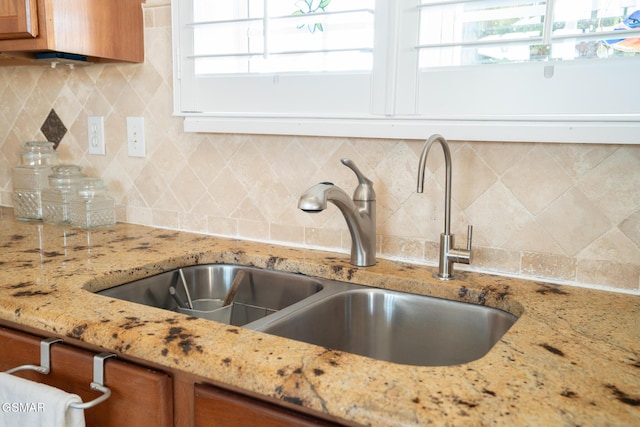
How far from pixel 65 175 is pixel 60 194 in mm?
73

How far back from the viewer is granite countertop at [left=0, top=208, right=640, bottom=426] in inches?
26.9

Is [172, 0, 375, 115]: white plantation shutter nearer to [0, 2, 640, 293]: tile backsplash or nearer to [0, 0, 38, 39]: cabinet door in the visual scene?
[0, 2, 640, 293]: tile backsplash

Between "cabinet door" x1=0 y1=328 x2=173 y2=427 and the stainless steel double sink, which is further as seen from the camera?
the stainless steel double sink

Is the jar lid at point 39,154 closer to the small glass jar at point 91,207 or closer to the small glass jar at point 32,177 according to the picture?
the small glass jar at point 32,177

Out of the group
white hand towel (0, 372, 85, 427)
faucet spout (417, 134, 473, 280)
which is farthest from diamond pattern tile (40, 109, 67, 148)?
faucet spout (417, 134, 473, 280)

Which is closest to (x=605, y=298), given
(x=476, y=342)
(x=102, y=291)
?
(x=476, y=342)

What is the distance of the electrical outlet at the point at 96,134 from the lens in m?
A: 1.83

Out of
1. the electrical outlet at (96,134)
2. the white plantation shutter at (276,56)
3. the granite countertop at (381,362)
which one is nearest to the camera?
the granite countertop at (381,362)

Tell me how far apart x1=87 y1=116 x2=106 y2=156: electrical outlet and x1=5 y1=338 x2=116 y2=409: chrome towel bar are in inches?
38.0

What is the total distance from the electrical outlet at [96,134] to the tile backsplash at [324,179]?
0.9 inches

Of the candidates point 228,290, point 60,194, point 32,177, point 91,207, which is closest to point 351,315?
point 228,290

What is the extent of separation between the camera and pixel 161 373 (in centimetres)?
89

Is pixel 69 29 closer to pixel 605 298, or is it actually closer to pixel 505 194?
pixel 505 194

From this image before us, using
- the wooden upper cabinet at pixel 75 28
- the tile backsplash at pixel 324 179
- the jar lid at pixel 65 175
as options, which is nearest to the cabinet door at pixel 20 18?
the wooden upper cabinet at pixel 75 28
